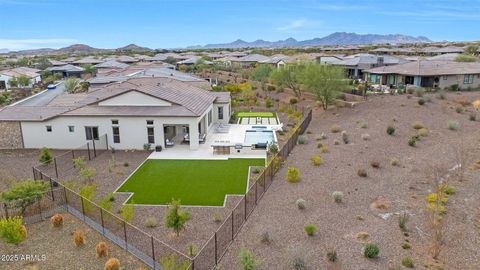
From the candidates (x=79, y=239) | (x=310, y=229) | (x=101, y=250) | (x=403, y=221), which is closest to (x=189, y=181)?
(x=79, y=239)

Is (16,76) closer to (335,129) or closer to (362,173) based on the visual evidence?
(335,129)

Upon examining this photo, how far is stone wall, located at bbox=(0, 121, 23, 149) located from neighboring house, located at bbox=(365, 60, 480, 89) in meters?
45.4

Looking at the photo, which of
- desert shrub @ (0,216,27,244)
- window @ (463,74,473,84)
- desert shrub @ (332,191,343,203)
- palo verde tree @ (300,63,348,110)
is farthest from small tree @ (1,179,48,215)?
window @ (463,74,473,84)

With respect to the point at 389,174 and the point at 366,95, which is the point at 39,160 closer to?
the point at 389,174

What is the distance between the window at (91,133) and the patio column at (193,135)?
24.5ft

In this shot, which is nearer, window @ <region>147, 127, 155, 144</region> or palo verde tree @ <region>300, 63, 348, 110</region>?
window @ <region>147, 127, 155, 144</region>

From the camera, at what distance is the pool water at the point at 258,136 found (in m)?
31.2

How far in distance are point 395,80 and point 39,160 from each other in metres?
46.5

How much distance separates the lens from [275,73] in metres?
52.8

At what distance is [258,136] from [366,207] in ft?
52.9

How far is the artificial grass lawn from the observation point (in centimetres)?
1991

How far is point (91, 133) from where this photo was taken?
29453 mm

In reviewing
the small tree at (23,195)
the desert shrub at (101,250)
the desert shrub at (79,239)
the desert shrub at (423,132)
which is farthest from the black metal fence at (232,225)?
the desert shrub at (423,132)

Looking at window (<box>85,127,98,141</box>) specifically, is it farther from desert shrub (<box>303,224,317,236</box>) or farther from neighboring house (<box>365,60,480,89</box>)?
neighboring house (<box>365,60,480,89</box>)
